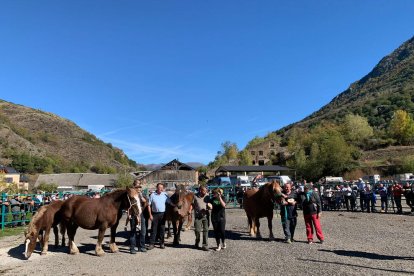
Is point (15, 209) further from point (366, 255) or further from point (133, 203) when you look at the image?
point (366, 255)

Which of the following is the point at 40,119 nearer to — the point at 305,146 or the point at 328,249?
the point at 305,146

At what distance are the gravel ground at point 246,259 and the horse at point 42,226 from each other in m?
0.33

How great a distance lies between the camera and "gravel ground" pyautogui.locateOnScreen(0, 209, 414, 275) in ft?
25.6

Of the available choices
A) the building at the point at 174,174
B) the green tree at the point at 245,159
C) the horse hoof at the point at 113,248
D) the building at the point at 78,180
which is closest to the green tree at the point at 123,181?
the building at the point at 78,180

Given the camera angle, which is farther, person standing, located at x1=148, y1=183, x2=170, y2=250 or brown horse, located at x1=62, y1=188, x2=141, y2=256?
person standing, located at x1=148, y1=183, x2=170, y2=250

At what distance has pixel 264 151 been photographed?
95.6 metres

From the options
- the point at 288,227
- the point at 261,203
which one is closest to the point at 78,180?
the point at 261,203

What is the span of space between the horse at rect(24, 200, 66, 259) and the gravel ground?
0.33 meters

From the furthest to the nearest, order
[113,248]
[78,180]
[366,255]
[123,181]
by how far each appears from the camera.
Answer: [78,180], [123,181], [113,248], [366,255]

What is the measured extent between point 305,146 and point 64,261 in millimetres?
75953

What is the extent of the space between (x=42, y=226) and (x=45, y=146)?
5012 inches

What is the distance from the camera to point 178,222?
11133 mm

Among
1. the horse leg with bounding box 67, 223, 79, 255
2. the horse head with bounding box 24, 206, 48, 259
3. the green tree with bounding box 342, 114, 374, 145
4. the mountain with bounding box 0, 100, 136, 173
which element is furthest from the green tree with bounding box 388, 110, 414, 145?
the mountain with bounding box 0, 100, 136, 173

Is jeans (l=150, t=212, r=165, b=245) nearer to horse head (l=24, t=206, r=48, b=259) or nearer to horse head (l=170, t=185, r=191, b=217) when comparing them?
horse head (l=170, t=185, r=191, b=217)
